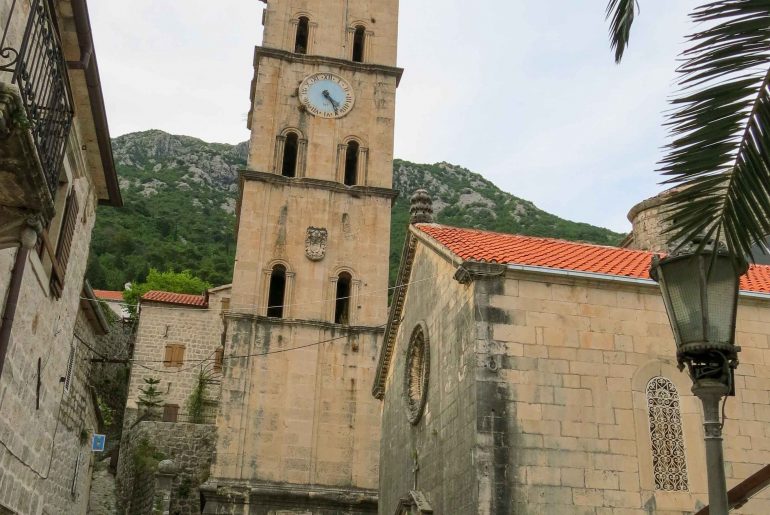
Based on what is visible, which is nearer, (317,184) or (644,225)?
(644,225)

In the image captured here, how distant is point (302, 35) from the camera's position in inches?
1179

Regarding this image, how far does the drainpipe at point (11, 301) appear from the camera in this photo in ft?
25.2

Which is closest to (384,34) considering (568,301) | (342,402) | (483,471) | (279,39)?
(279,39)

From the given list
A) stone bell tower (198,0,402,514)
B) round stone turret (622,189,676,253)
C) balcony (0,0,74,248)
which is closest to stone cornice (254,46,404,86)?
stone bell tower (198,0,402,514)

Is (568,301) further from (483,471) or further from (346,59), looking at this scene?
(346,59)

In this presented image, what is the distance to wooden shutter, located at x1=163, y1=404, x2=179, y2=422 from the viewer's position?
39281 mm

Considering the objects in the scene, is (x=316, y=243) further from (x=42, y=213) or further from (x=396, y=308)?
(x=42, y=213)

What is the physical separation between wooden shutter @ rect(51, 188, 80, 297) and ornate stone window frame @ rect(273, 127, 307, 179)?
53.9 ft

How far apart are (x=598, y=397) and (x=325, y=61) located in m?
19.6

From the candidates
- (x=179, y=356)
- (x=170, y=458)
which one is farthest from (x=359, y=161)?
(x=179, y=356)

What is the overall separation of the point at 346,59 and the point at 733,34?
25201mm

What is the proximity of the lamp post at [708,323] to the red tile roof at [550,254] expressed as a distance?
7.54m

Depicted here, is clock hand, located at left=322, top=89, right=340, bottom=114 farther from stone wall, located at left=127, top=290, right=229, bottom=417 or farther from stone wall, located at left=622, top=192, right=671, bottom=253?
stone wall, located at left=127, top=290, right=229, bottom=417

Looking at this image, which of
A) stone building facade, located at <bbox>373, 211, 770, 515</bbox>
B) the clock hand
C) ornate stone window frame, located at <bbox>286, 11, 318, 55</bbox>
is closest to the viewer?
stone building facade, located at <bbox>373, 211, 770, 515</bbox>
